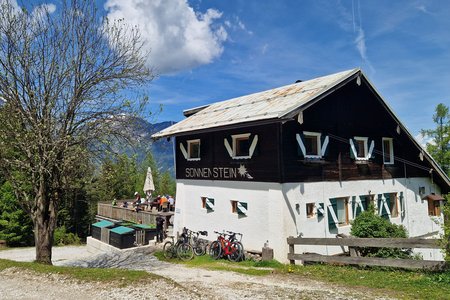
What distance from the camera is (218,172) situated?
17375 mm

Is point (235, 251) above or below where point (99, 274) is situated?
below

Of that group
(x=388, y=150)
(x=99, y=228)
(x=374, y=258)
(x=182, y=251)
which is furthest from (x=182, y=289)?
(x=99, y=228)

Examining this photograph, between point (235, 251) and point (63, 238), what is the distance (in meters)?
24.6

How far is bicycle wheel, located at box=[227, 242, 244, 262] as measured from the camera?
14.9 metres

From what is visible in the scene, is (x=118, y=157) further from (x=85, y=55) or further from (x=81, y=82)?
(x=85, y=55)

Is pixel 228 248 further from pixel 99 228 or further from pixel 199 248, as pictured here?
pixel 99 228

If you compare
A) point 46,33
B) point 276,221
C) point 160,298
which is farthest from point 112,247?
point 160,298

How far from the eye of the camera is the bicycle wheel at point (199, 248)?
16.7m

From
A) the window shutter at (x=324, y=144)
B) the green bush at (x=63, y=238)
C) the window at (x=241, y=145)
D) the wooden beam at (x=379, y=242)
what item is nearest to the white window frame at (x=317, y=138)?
the window shutter at (x=324, y=144)

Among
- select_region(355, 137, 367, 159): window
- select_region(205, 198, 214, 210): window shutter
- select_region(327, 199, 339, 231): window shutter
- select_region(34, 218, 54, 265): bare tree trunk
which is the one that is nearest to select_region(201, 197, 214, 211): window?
select_region(205, 198, 214, 210): window shutter

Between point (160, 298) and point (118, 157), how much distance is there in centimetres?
669

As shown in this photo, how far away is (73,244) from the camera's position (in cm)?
3384

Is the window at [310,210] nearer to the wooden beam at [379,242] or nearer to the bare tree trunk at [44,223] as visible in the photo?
the wooden beam at [379,242]

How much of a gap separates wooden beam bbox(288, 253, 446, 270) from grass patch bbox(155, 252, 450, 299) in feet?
0.76
